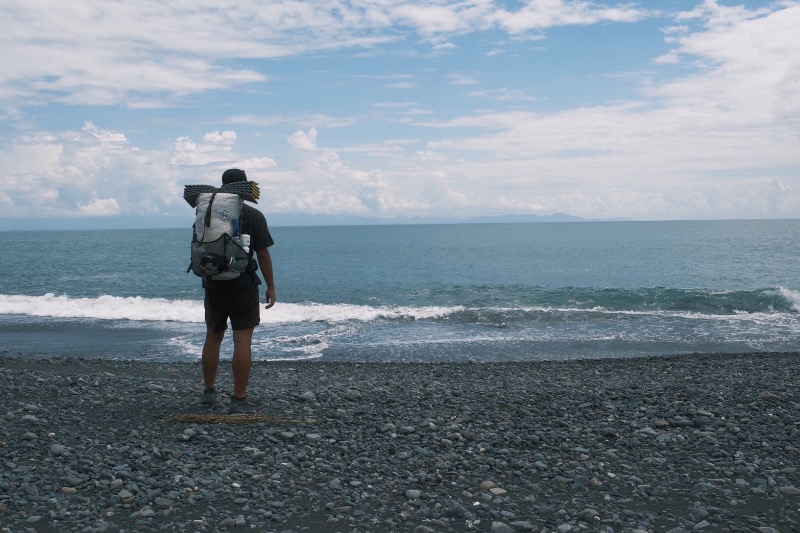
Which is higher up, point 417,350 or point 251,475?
point 251,475

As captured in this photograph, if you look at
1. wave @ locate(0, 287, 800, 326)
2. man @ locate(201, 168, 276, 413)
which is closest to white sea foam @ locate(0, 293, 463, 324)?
wave @ locate(0, 287, 800, 326)

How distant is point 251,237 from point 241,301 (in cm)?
70

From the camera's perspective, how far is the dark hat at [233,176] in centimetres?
723

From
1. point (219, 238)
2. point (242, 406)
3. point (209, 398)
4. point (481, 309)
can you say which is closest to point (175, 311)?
point (481, 309)

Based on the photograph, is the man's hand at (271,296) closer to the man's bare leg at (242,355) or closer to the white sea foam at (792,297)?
the man's bare leg at (242,355)

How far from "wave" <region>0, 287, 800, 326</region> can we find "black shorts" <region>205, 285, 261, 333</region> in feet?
53.2

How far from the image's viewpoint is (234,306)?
7.18 metres

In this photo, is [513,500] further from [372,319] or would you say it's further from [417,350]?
[372,319]

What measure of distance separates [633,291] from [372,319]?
15.3 metres

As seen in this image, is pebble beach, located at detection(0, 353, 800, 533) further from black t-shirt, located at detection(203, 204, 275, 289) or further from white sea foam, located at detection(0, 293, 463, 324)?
white sea foam, located at detection(0, 293, 463, 324)

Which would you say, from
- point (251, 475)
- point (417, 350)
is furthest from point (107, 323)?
point (251, 475)

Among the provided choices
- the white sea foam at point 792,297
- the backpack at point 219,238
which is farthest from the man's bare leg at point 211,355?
the white sea foam at point 792,297

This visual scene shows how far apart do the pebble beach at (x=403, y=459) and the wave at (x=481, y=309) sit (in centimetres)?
1527

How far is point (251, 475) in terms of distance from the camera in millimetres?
5594
